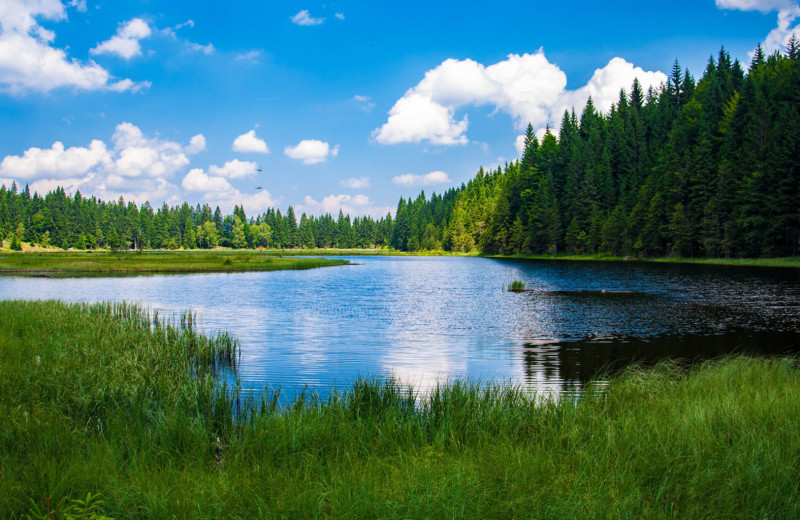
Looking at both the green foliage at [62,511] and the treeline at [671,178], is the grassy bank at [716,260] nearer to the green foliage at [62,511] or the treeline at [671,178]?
the treeline at [671,178]

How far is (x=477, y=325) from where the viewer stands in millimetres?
25500

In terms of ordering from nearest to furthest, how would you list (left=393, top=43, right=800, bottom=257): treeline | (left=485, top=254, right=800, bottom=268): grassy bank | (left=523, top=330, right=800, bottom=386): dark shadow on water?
(left=523, top=330, right=800, bottom=386): dark shadow on water → (left=485, top=254, right=800, bottom=268): grassy bank → (left=393, top=43, right=800, bottom=257): treeline

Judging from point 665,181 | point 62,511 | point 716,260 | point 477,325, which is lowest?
point 477,325

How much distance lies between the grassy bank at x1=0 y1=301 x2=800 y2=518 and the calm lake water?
13.6 ft

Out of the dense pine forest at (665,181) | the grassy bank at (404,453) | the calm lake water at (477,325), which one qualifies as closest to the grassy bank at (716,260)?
the dense pine forest at (665,181)

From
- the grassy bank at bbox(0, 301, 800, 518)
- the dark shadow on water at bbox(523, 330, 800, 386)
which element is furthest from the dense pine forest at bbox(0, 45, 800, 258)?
the grassy bank at bbox(0, 301, 800, 518)

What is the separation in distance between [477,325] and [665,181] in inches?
2730

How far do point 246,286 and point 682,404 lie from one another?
143 feet

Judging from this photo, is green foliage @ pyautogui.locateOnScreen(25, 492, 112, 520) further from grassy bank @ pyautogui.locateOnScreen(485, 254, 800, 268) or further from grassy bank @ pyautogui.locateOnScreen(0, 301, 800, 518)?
grassy bank @ pyautogui.locateOnScreen(485, 254, 800, 268)

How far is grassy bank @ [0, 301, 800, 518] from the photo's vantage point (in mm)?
5266

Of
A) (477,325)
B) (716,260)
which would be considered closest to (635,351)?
(477,325)

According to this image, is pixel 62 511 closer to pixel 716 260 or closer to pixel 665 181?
pixel 716 260

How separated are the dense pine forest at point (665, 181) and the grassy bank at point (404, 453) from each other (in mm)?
63900

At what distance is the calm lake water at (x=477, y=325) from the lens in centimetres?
1622
